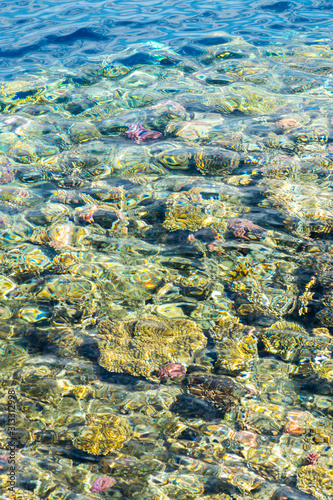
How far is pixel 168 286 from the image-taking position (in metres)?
3.02

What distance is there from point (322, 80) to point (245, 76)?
111cm

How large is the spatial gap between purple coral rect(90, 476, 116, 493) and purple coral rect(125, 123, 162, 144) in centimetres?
367

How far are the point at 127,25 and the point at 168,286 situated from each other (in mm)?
7898

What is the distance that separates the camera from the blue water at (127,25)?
25.6 feet

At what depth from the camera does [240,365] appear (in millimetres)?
2447

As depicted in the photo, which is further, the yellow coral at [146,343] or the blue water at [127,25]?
the blue water at [127,25]

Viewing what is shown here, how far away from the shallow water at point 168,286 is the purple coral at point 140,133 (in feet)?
0.07

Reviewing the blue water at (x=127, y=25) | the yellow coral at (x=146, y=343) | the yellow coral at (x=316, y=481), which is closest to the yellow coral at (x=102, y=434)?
the yellow coral at (x=146, y=343)

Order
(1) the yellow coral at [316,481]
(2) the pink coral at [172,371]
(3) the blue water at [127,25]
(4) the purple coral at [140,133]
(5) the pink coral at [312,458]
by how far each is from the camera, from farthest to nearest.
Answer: (3) the blue water at [127,25] < (4) the purple coral at [140,133] < (2) the pink coral at [172,371] < (5) the pink coral at [312,458] < (1) the yellow coral at [316,481]

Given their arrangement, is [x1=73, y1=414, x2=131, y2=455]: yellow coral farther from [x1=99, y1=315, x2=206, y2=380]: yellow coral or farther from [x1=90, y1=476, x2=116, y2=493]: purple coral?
[x1=99, y1=315, x2=206, y2=380]: yellow coral

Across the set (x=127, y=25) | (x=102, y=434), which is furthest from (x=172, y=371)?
(x=127, y=25)

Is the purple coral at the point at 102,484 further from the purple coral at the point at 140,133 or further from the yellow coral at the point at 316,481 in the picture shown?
the purple coral at the point at 140,133

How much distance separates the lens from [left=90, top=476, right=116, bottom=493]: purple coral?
1.87 m

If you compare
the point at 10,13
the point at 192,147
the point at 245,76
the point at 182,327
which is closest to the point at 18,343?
the point at 182,327
